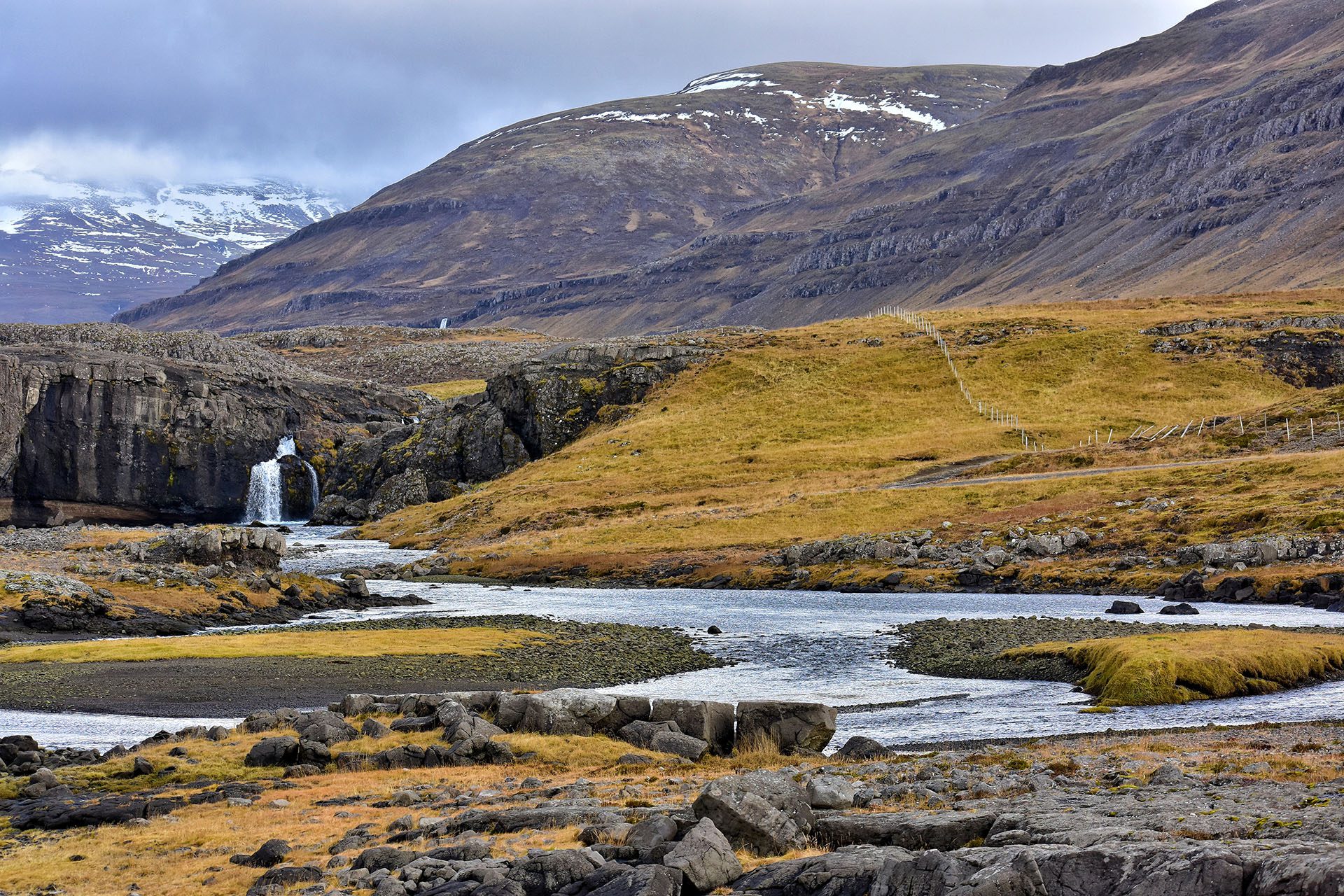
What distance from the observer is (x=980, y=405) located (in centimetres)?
13412

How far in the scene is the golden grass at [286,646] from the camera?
52.0 meters

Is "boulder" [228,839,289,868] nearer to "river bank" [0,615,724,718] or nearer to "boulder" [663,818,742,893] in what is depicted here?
"boulder" [663,818,742,893]

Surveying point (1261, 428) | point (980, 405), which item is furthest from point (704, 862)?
point (980, 405)

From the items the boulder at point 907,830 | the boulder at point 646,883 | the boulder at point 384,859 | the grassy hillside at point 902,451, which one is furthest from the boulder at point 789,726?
the grassy hillside at point 902,451

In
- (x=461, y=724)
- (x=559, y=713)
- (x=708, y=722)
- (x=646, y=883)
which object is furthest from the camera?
(x=559, y=713)

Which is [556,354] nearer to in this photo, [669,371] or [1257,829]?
[669,371]

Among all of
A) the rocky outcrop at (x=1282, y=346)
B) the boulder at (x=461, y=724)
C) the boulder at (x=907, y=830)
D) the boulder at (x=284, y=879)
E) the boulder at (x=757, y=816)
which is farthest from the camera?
the rocky outcrop at (x=1282, y=346)

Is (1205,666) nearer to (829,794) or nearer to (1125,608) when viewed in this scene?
(1125,608)

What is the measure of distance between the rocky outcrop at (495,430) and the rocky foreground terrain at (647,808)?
105 metres

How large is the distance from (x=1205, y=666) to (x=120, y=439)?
129 m

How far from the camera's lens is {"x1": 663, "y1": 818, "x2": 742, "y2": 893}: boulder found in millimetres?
17547

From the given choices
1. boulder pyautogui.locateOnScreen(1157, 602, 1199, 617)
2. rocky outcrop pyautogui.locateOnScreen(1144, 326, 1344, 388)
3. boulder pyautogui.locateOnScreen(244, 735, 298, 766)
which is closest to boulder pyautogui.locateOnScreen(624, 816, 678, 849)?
boulder pyautogui.locateOnScreen(244, 735, 298, 766)

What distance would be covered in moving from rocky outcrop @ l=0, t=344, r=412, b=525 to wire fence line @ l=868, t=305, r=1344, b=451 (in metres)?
88.0

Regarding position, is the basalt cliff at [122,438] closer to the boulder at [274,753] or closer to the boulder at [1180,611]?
the boulder at [1180,611]
